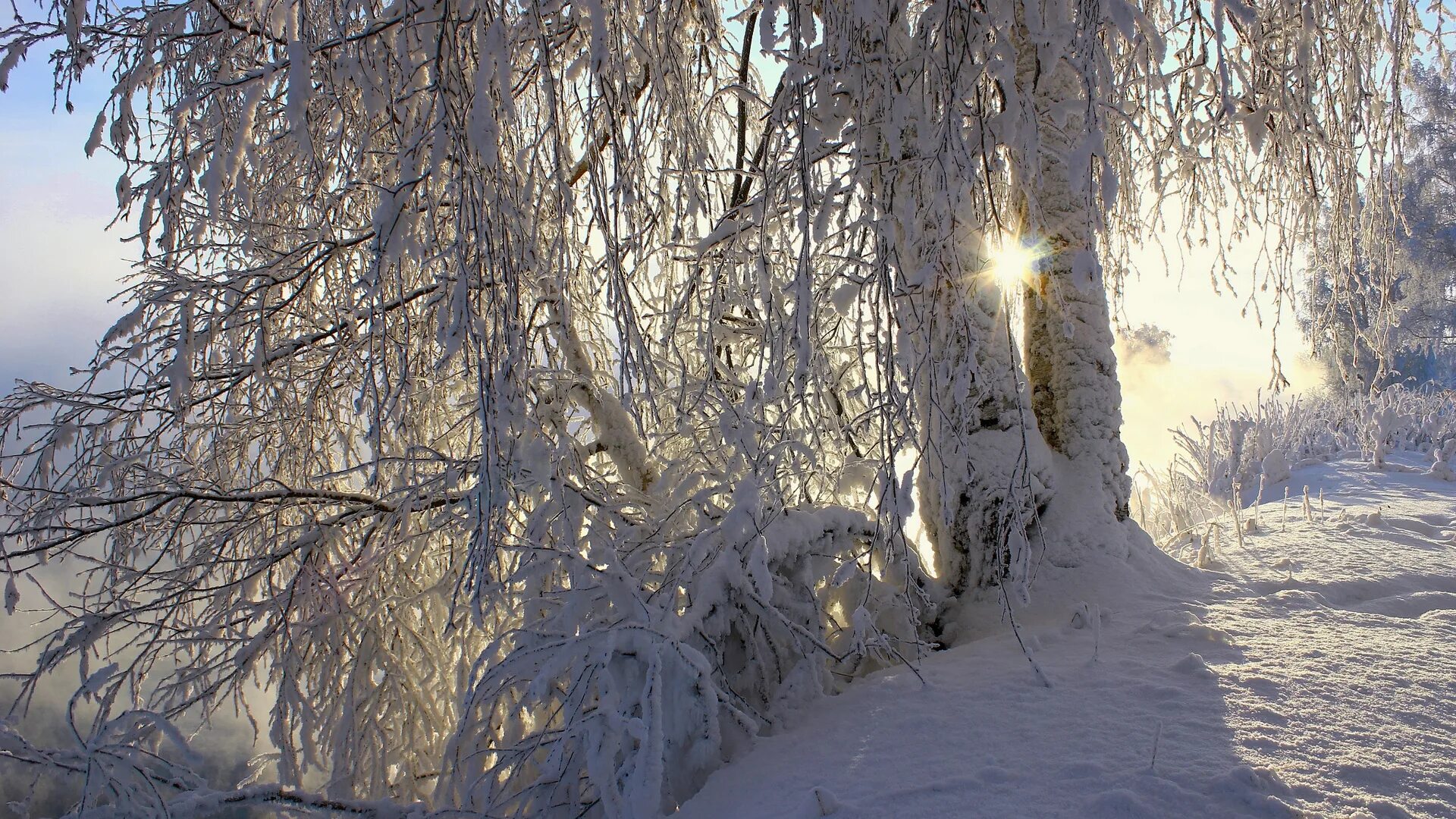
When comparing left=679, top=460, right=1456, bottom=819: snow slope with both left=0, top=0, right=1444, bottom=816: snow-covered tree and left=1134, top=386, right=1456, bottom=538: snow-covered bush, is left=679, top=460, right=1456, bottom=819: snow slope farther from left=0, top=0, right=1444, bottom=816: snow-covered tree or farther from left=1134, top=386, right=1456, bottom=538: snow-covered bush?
left=1134, top=386, right=1456, bottom=538: snow-covered bush

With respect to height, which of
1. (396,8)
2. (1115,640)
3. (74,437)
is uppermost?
(396,8)

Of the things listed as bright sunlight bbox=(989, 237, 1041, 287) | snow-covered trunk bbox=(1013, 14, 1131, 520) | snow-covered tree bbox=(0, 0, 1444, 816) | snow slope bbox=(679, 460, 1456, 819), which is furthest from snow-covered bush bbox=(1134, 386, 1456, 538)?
bright sunlight bbox=(989, 237, 1041, 287)

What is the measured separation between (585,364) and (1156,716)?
7.39ft

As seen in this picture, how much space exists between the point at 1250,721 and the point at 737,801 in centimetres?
130

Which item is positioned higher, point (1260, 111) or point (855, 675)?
point (1260, 111)

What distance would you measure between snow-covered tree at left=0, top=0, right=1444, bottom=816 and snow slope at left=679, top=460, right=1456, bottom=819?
22 cm

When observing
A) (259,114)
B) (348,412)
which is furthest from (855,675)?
(259,114)

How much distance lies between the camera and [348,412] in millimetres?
3326

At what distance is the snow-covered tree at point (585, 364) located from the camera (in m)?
1.96

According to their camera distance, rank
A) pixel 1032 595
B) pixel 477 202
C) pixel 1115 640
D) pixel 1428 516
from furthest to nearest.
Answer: pixel 1428 516, pixel 1032 595, pixel 1115 640, pixel 477 202

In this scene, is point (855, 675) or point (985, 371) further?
point (985, 371)

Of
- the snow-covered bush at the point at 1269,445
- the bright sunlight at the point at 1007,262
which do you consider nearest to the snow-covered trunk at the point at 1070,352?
the bright sunlight at the point at 1007,262

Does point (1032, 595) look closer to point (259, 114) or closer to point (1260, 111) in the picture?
point (1260, 111)

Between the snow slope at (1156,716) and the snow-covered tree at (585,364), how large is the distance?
218 mm
